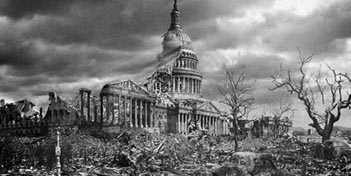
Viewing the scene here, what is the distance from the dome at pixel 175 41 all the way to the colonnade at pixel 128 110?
42098 mm

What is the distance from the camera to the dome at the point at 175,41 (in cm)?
11150

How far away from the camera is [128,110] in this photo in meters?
63.3

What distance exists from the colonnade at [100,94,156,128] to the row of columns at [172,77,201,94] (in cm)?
3124

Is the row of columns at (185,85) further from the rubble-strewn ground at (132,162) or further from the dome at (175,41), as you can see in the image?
the rubble-strewn ground at (132,162)

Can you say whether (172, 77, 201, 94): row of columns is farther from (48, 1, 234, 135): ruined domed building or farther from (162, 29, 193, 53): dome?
Answer: (162, 29, 193, 53): dome

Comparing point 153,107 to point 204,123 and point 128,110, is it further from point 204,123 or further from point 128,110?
point 204,123

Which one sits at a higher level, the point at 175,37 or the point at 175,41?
the point at 175,37

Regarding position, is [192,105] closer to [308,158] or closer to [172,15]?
[172,15]

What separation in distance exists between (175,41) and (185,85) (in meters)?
13.6

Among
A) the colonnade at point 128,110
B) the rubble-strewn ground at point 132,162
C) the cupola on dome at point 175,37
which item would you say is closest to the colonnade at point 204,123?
the colonnade at point 128,110

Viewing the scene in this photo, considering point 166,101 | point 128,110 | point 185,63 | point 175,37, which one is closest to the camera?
point 128,110

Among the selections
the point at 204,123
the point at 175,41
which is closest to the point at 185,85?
the point at 175,41

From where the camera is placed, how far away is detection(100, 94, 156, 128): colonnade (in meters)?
57.2

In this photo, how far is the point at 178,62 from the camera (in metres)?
107
